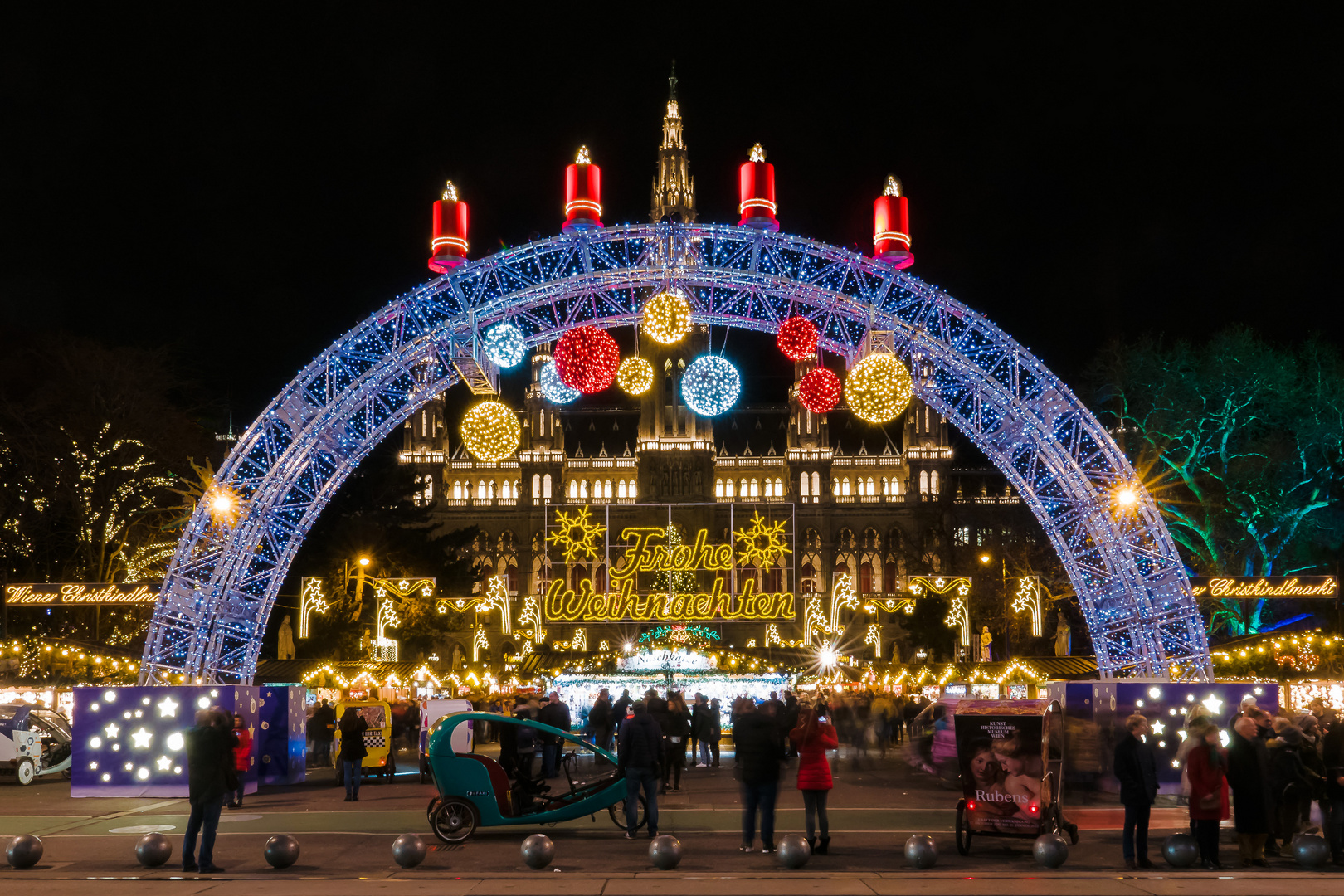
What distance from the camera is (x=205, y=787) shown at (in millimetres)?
9805

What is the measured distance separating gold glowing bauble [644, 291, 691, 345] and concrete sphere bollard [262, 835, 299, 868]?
9.38 metres

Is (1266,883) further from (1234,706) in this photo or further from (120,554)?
(120,554)

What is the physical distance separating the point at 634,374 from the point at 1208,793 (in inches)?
439

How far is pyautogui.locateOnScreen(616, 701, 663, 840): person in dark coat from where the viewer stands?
38.4 ft

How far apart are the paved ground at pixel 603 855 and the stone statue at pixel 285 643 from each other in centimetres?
2197

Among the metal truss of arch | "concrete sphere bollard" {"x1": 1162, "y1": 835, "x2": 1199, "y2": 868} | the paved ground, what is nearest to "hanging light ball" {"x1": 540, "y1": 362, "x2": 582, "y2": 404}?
the metal truss of arch

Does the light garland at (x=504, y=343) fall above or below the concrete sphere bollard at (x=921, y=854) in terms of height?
above

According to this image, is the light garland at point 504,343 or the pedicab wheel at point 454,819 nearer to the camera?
the pedicab wheel at point 454,819

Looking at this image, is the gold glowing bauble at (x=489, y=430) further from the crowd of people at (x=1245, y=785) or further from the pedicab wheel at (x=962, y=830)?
the crowd of people at (x=1245, y=785)

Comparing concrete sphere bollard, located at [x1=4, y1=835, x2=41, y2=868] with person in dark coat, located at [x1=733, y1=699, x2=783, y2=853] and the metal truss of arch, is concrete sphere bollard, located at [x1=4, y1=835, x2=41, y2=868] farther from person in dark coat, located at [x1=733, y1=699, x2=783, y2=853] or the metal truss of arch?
the metal truss of arch

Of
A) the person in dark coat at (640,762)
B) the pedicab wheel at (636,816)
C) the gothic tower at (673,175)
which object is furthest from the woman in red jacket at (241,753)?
the gothic tower at (673,175)

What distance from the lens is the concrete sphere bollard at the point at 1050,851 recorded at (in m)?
9.95

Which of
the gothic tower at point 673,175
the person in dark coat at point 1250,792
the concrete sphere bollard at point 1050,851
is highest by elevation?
the gothic tower at point 673,175

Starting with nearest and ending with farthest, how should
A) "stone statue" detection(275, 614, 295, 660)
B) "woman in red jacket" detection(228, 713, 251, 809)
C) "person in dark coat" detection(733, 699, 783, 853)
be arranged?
"person in dark coat" detection(733, 699, 783, 853), "woman in red jacket" detection(228, 713, 251, 809), "stone statue" detection(275, 614, 295, 660)
